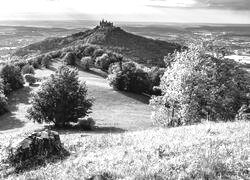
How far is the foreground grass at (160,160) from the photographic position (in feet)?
34.9

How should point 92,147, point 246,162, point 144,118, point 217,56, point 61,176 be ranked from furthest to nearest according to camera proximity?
1. point 144,118
2. point 217,56
3. point 92,147
4. point 61,176
5. point 246,162

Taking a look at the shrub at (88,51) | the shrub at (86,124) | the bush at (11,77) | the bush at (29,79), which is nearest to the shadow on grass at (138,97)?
the bush at (29,79)

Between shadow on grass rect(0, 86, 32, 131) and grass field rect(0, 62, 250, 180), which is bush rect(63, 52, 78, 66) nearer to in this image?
shadow on grass rect(0, 86, 32, 131)

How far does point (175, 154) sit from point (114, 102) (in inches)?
2801

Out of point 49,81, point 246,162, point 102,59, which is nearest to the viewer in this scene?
point 246,162

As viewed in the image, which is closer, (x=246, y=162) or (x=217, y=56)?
(x=246, y=162)

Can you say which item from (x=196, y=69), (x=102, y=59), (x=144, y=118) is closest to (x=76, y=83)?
(x=144, y=118)

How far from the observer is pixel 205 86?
35031 mm

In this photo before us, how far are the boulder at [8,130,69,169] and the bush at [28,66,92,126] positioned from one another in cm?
3337

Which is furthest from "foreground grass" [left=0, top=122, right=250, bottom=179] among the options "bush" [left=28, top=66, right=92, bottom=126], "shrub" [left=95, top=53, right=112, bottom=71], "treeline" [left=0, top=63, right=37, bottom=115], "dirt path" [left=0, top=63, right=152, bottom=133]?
"shrub" [left=95, top=53, right=112, bottom=71]

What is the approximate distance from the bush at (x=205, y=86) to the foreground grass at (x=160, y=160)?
18.1 meters

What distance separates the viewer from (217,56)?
34.8m

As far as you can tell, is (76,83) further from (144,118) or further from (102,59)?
(102,59)

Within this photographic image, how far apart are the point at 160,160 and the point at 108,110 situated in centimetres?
6198
